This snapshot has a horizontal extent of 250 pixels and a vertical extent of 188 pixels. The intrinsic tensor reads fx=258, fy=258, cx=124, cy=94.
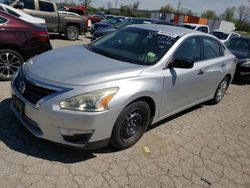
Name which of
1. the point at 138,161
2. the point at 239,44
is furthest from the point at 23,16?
the point at 239,44

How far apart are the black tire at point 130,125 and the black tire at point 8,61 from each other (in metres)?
3.19

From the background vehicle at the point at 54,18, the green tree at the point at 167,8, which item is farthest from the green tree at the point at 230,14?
the background vehicle at the point at 54,18

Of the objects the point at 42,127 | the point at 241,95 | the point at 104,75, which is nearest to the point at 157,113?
the point at 104,75

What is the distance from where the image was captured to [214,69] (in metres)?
5.00

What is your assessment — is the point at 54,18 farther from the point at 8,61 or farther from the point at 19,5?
the point at 8,61

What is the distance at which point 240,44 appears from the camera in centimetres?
971

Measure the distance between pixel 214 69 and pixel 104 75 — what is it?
275 cm

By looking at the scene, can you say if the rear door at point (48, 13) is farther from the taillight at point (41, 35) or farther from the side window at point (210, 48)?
the side window at point (210, 48)

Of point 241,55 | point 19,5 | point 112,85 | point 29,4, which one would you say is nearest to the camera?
point 112,85

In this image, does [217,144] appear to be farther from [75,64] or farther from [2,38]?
[2,38]

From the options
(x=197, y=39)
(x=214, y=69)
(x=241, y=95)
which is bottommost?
(x=241, y=95)

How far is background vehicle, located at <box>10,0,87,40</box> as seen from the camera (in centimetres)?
1199

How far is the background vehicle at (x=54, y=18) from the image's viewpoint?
11992mm

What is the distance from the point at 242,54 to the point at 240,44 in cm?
117
